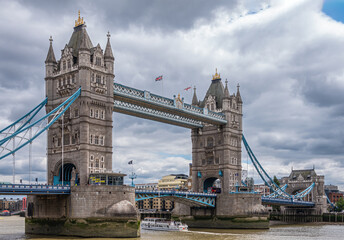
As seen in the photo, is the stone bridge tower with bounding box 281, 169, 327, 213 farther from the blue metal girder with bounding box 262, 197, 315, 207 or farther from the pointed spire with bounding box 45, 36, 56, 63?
the pointed spire with bounding box 45, 36, 56, 63

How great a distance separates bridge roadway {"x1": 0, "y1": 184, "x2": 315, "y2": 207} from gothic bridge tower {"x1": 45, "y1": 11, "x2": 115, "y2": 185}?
600 centimetres

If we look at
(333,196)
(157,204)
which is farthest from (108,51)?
(333,196)

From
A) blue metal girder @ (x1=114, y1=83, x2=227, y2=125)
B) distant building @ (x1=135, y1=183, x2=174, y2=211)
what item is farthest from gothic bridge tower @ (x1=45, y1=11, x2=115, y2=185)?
distant building @ (x1=135, y1=183, x2=174, y2=211)

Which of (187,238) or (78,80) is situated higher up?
(78,80)

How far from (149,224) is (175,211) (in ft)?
42.6

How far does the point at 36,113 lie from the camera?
68.7 meters

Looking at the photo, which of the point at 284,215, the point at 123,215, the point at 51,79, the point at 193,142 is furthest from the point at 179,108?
the point at 284,215

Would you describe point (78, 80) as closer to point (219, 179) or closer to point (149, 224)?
point (149, 224)

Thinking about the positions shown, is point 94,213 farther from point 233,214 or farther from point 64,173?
point 233,214

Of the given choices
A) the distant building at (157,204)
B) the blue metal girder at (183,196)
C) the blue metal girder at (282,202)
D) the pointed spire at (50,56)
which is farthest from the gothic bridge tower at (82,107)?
the distant building at (157,204)

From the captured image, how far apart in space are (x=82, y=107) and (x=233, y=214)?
35.6 metres

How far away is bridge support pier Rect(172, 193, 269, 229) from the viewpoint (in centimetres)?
8581

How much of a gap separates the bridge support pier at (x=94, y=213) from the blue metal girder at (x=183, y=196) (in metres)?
8.97

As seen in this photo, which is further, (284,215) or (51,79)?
(284,215)
